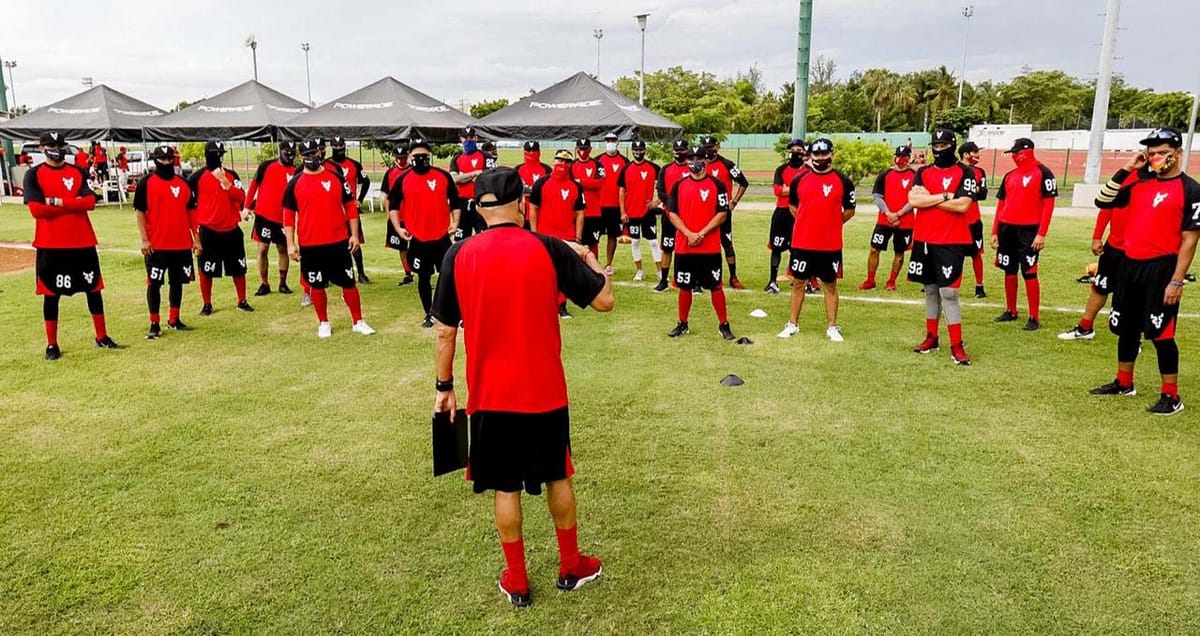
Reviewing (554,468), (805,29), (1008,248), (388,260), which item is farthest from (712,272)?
(805,29)

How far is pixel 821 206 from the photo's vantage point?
745cm

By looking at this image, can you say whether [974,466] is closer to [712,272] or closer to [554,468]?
[554,468]

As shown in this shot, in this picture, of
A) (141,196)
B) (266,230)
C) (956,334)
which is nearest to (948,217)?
(956,334)

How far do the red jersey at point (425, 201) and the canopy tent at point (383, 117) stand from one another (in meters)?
8.61

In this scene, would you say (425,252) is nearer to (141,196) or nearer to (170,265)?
(170,265)

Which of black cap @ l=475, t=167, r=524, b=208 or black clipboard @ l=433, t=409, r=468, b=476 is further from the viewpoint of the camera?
black clipboard @ l=433, t=409, r=468, b=476

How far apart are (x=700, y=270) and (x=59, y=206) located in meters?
5.83

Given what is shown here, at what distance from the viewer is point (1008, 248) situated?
27.7ft

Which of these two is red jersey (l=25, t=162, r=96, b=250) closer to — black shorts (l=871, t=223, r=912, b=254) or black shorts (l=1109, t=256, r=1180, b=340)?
black shorts (l=1109, t=256, r=1180, b=340)

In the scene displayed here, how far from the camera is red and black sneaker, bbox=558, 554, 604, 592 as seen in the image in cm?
356

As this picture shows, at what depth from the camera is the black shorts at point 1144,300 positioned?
5621 millimetres

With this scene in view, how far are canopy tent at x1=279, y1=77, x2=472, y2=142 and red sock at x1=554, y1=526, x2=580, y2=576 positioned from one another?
1423 centimetres

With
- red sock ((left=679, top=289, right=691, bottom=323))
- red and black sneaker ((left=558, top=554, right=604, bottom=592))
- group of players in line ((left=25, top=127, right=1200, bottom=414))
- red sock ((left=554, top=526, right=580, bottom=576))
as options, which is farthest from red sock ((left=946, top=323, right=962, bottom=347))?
red sock ((left=554, top=526, right=580, bottom=576))

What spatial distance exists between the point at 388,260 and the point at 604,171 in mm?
4219
